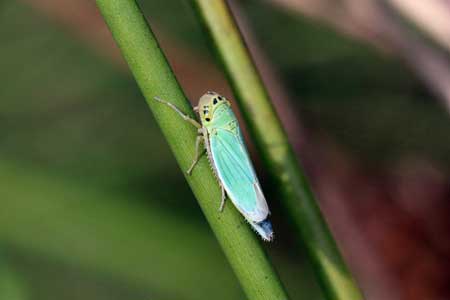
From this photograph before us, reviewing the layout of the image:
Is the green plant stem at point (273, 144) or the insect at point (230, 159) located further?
the insect at point (230, 159)

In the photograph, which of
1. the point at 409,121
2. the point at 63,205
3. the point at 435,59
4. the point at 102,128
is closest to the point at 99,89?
the point at 102,128

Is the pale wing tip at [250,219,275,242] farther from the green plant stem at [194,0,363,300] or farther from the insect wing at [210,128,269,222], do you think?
the green plant stem at [194,0,363,300]

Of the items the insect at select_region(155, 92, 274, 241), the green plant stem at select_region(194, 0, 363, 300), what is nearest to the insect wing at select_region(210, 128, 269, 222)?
the insect at select_region(155, 92, 274, 241)

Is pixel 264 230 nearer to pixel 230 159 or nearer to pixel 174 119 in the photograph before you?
pixel 230 159

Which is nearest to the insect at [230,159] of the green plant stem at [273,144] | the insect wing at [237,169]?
the insect wing at [237,169]

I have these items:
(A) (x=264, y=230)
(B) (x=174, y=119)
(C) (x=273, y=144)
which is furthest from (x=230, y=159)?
(B) (x=174, y=119)

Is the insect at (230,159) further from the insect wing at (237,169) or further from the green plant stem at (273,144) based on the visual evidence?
the green plant stem at (273,144)

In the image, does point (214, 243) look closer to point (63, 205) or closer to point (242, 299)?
point (242, 299)
